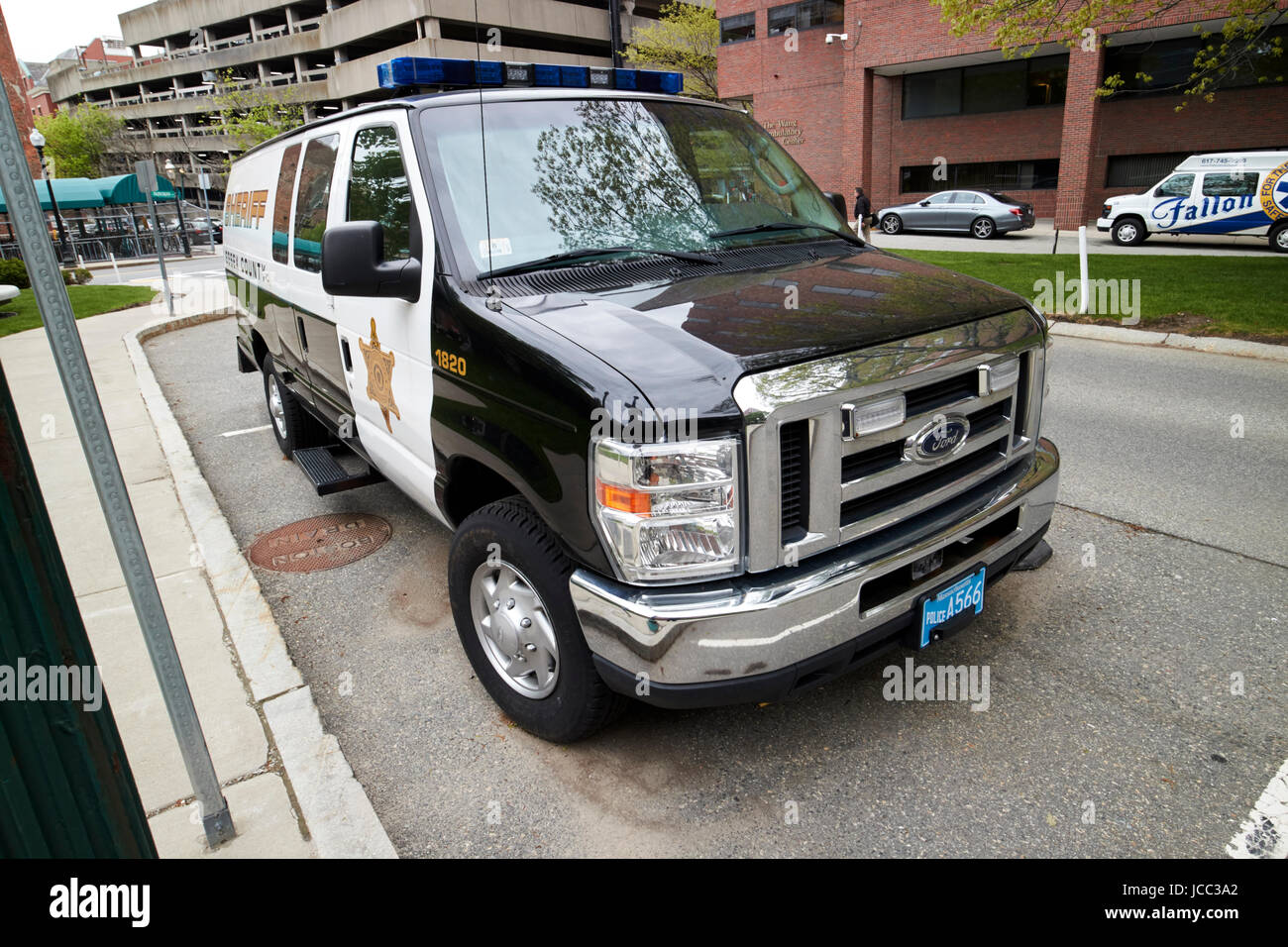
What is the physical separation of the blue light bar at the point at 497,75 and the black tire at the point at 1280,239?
20466 mm

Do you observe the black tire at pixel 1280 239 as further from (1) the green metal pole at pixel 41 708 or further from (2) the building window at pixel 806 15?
(1) the green metal pole at pixel 41 708

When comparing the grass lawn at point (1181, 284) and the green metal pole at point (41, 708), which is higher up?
the green metal pole at point (41, 708)

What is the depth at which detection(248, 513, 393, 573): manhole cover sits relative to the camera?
193 inches

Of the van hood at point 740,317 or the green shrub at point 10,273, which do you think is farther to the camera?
the green shrub at point 10,273

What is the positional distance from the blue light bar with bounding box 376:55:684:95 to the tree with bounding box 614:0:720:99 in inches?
1605

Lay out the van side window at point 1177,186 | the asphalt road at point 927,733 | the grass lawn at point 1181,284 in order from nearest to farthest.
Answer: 1. the asphalt road at point 927,733
2. the grass lawn at point 1181,284
3. the van side window at point 1177,186

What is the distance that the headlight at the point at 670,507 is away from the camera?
2.35m

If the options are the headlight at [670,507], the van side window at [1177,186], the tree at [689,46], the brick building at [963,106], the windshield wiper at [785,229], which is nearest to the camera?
the headlight at [670,507]

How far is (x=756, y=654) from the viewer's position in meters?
2.45

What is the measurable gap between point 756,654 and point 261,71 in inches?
3131

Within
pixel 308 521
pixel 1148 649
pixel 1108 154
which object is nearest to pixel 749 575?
pixel 1148 649

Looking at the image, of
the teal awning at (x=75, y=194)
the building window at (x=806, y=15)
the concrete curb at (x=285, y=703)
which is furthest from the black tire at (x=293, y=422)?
the building window at (x=806, y=15)

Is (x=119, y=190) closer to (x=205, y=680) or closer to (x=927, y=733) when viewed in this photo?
(x=205, y=680)

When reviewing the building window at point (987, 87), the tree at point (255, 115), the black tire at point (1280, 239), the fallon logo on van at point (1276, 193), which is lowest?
the black tire at point (1280, 239)
